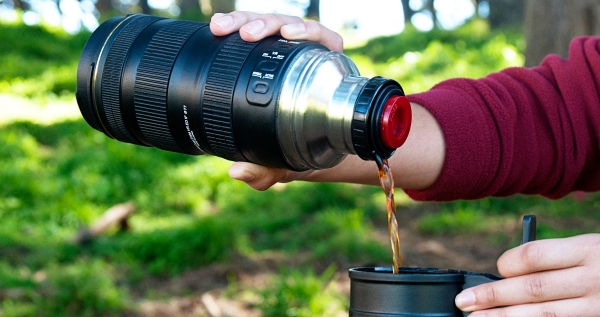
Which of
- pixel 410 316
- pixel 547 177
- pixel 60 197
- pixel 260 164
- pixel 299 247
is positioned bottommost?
pixel 410 316

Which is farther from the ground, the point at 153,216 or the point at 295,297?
the point at 153,216

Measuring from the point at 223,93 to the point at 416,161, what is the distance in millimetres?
745

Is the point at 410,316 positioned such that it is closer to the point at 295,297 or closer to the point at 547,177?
the point at 547,177

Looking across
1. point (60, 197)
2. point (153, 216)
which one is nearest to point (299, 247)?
point (153, 216)

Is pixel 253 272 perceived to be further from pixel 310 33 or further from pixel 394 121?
pixel 394 121

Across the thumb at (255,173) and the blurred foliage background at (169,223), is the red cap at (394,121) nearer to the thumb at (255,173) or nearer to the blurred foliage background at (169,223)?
the thumb at (255,173)

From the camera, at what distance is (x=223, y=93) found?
138cm

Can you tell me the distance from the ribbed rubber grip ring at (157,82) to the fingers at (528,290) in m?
0.66

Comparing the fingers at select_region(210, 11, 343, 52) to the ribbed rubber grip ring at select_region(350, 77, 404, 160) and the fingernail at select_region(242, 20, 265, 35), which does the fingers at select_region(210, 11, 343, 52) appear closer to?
the fingernail at select_region(242, 20, 265, 35)

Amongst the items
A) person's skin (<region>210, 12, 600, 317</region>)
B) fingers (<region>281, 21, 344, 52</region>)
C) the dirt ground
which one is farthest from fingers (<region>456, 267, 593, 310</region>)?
the dirt ground

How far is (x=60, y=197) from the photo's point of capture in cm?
525

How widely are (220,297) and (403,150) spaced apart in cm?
228

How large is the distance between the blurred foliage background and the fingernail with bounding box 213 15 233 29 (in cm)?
225

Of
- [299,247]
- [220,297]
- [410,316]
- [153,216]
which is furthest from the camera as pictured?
[153,216]
